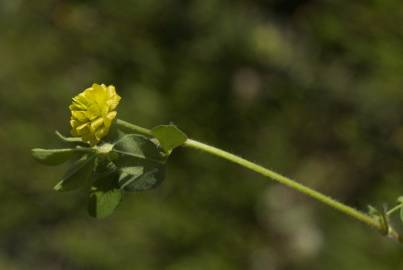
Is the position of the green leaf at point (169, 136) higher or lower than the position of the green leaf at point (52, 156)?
higher

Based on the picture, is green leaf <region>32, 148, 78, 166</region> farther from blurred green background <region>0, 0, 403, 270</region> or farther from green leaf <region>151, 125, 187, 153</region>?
blurred green background <region>0, 0, 403, 270</region>

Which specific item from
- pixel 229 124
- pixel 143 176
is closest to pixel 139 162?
pixel 143 176

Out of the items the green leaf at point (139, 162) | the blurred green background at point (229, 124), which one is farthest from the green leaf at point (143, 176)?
the blurred green background at point (229, 124)

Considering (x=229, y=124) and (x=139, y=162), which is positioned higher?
(x=139, y=162)

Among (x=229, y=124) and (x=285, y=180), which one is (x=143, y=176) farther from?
(x=229, y=124)

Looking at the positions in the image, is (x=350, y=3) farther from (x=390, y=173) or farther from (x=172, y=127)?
(x=172, y=127)

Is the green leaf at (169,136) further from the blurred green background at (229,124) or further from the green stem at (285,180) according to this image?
the blurred green background at (229,124)

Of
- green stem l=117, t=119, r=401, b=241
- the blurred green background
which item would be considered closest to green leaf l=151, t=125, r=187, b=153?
green stem l=117, t=119, r=401, b=241
